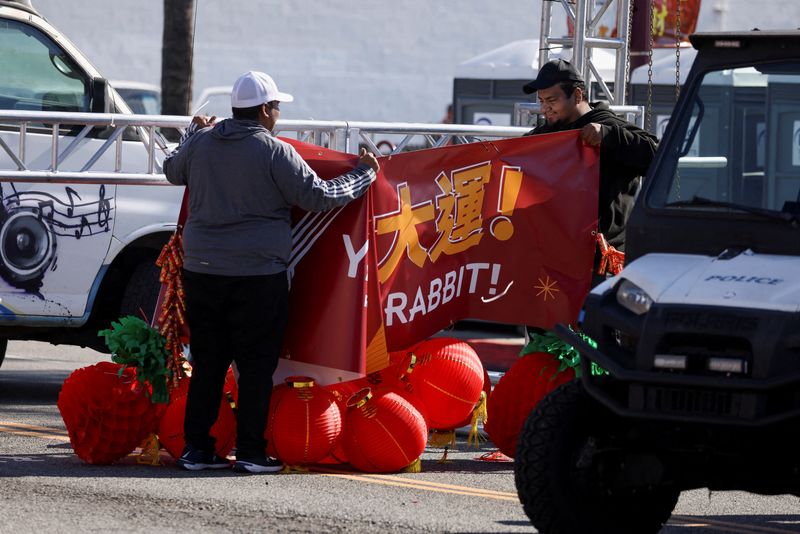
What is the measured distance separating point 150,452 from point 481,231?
212 cm

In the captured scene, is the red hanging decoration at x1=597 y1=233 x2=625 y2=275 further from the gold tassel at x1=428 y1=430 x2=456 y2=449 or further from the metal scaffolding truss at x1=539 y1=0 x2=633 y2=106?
the metal scaffolding truss at x1=539 y1=0 x2=633 y2=106

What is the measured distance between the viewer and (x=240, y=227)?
756 cm

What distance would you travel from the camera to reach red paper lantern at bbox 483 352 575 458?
8062mm

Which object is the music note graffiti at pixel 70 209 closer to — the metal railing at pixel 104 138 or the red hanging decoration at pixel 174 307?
the metal railing at pixel 104 138

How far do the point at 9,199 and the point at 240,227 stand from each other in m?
2.59

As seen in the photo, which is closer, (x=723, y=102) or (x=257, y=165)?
(x=723, y=102)

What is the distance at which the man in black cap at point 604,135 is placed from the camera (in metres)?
8.27

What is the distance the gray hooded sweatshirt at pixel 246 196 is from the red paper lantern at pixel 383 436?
2.90ft

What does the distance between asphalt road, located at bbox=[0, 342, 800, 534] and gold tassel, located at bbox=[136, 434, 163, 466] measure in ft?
0.19

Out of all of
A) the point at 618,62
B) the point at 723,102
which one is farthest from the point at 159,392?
the point at 618,62

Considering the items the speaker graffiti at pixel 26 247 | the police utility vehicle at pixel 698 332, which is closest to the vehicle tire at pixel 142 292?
the speaker graffiti at pixel 26 247

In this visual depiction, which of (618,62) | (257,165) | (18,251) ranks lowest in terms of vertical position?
(18,251)

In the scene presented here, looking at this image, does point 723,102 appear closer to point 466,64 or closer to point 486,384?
point 486,384

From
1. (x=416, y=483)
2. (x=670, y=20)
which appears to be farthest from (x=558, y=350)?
(x=670, y=20)
